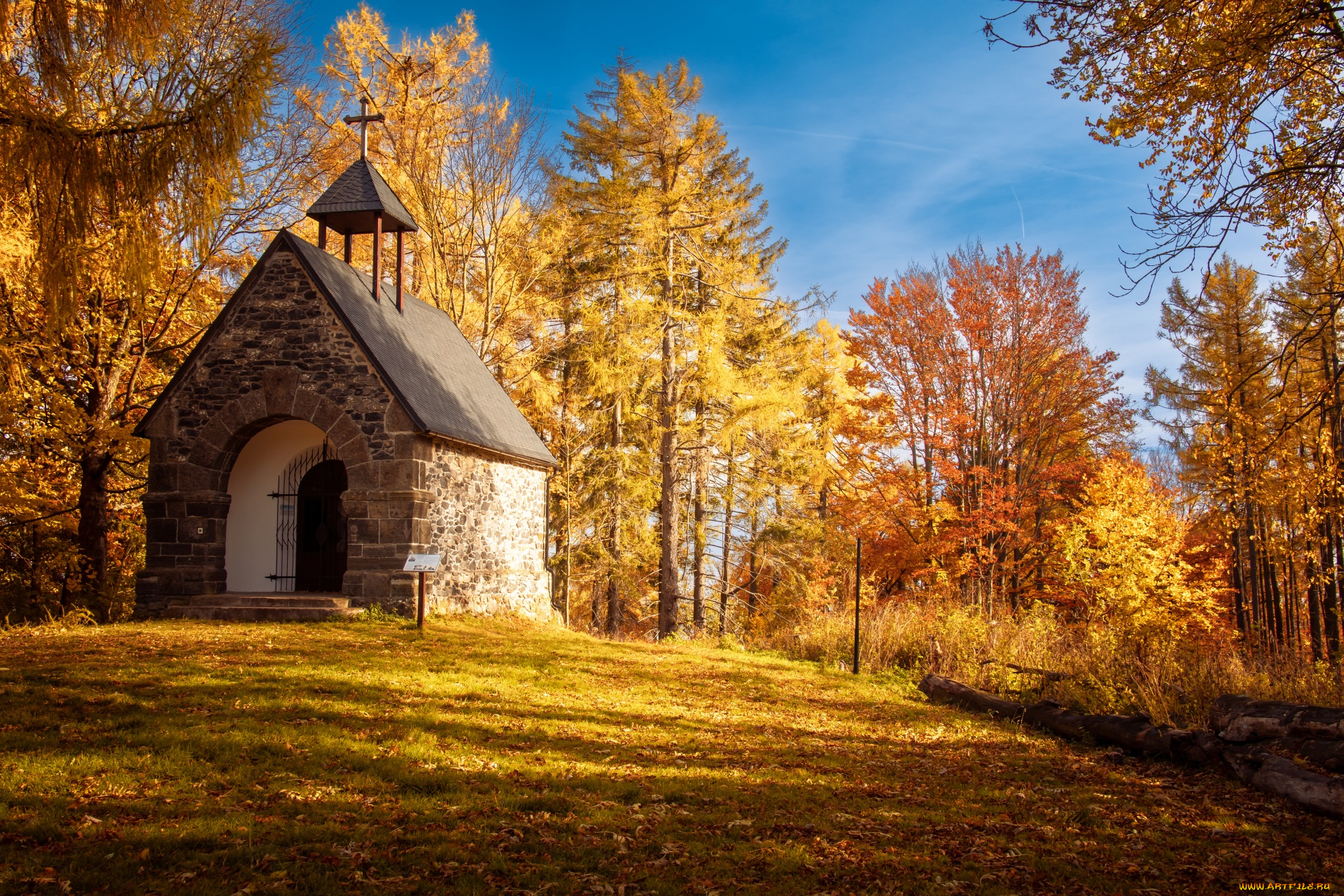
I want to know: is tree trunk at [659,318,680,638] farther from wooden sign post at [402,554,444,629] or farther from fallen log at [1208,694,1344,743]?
fallen log at [1208,694,1344,743]

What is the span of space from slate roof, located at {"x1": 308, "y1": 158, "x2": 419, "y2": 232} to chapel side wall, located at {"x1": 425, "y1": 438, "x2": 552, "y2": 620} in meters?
4.69

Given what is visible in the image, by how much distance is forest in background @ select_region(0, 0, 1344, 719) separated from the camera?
664 centimetres

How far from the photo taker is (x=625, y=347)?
1802 centimetres

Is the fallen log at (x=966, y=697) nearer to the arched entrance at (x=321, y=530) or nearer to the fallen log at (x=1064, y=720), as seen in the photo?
the fallen log at (x=1064, y=720)

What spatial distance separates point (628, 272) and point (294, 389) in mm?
8439

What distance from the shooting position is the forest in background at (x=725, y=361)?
664 cm

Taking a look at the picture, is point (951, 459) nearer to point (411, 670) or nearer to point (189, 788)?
point (411, 670)

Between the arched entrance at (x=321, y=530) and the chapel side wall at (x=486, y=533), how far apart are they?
7.21 feet

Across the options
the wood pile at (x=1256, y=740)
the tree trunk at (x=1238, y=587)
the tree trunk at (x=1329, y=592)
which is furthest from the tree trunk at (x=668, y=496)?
the tree trunk at (x=1238, y=587)

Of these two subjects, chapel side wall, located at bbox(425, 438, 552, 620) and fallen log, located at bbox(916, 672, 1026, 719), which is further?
chapel side wall, located at bbox(425, 438, 552, 620)

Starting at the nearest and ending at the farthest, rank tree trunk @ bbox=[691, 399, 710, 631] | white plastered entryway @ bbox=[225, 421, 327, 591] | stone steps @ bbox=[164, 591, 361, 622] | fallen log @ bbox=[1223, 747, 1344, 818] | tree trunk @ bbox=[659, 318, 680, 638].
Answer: fallen log @ bbox=[1223, 747, 1344, 818]
stone steps @ bbox=[164, 591, 361, 622]
white plastered entryway @ bbox=[225, 421, 327, 591]
tree trunk @ bbox=[659, 318, 680, 638]
tree trunk @ bbox=[691, 399, 710, 631]

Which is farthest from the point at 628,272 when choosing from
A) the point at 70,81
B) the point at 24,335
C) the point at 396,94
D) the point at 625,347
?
the point at 70,81

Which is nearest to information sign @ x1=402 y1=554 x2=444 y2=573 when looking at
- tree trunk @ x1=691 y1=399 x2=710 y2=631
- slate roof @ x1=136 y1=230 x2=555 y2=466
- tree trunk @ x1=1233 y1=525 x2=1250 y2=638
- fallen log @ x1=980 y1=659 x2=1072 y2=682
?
slate roof @ x1=136 y1=230 x2=555 y2=466

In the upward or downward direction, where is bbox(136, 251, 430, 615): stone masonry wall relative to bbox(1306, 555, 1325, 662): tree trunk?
upward
